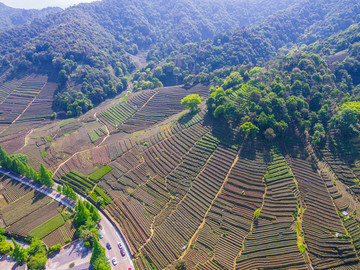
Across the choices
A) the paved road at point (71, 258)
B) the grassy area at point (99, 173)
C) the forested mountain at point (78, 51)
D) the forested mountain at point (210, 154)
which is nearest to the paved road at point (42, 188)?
the forested mountain at point (210, 154)

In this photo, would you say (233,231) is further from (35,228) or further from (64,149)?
(64,149)

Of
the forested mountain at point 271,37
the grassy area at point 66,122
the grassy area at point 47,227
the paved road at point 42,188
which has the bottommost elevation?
the grassy area at point 47,227

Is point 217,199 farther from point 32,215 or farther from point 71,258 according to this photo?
point 32,215

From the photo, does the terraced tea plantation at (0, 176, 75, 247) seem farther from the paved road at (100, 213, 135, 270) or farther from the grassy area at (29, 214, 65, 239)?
the paved road at (100, 213, 135, 270)

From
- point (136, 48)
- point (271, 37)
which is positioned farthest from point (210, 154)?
point (136, 48)

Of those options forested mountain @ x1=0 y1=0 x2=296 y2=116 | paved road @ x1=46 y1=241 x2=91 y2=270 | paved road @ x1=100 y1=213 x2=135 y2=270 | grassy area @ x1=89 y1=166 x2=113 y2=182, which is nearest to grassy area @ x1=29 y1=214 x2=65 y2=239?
paved road @ x1=46 y1=241 x2=91 y2=270

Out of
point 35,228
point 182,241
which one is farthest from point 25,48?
point 182,241

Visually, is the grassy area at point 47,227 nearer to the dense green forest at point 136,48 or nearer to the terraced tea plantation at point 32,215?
the terraced tea plantation at point 32,215
